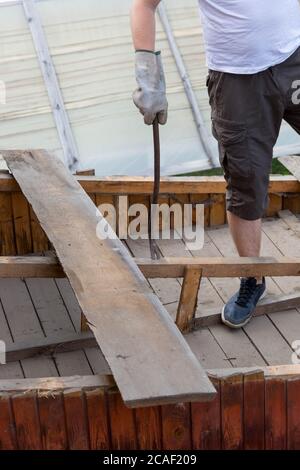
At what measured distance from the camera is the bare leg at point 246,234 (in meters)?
3.46

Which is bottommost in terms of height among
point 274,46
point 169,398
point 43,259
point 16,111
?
point 16,111

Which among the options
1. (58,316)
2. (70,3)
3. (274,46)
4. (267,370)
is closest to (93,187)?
(58,316)

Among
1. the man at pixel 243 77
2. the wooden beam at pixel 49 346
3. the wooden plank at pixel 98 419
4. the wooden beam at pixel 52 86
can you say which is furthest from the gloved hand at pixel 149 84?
the wooden beam at pixel 52 86

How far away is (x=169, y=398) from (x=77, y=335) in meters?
1.06

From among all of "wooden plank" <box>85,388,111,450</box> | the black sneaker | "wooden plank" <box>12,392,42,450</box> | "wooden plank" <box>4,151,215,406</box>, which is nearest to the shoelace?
the black sneaker

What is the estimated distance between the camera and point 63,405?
8.19 feet

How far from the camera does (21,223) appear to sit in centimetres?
396

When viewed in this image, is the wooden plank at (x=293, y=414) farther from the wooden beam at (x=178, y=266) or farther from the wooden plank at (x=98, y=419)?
the wooden beam at (x=178, y=266)

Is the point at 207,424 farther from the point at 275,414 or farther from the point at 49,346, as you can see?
the point at 49,346

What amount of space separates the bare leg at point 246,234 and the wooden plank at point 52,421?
4.04 feet

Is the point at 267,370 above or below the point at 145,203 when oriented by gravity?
above
